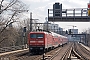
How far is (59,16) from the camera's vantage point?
3856 centimetres

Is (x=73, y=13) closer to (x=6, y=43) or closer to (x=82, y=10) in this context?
(x=82, y=10)

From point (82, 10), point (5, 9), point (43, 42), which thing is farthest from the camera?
point (82, 10)

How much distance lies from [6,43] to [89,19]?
33375mm

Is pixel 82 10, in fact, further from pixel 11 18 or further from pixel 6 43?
pixel 6 43

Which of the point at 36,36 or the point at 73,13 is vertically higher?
the point at 73,13

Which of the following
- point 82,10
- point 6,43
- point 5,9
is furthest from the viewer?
point 6,43

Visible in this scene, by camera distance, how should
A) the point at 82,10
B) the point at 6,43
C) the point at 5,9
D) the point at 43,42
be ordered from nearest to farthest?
the point at 5,9
the point at 43,42
the point at 82,10
the point at 6,43

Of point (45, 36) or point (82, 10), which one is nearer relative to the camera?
point (45, 36)

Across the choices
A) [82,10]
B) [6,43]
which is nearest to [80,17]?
[82,10]

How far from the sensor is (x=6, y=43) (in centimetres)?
6731

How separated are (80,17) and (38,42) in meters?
8.24

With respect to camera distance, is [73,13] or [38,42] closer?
[38,42]

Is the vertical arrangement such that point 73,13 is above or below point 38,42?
above

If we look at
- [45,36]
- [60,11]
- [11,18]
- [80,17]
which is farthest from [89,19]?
[11,18]
